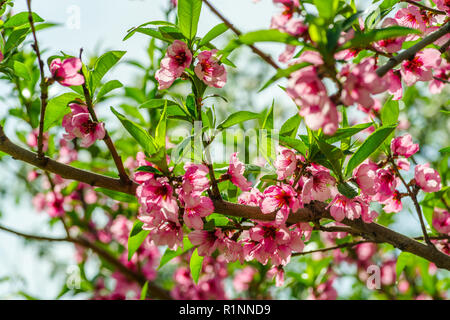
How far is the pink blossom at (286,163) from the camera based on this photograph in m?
1.33

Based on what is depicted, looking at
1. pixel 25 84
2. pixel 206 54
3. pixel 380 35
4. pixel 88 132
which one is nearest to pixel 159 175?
pixel 88 132

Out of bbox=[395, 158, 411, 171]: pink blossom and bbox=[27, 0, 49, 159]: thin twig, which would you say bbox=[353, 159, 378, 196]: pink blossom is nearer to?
bbox=[395, 158, 411, 171]: pink blossom

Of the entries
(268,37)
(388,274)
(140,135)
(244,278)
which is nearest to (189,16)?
(140,135)

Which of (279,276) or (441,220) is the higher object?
(441,220)

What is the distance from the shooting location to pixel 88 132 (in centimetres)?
136

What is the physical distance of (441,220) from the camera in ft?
6.25

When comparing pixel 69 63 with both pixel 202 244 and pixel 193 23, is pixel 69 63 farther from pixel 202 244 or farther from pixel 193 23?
pixel 202 244

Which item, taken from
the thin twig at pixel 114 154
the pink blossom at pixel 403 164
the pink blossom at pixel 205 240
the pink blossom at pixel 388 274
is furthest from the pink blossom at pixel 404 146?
the pink blossom at pixel 388 274

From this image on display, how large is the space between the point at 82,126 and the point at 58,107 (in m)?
0.19

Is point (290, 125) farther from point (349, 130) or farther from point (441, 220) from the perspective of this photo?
point (441, 220)

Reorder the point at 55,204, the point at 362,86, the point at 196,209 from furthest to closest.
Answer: the point at 55,204
the point at 196,209
the point at 362,86

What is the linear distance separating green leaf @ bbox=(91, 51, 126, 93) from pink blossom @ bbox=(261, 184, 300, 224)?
2.32ft

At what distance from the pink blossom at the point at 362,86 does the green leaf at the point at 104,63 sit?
85 centimetres

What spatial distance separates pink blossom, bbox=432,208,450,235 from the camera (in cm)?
189
